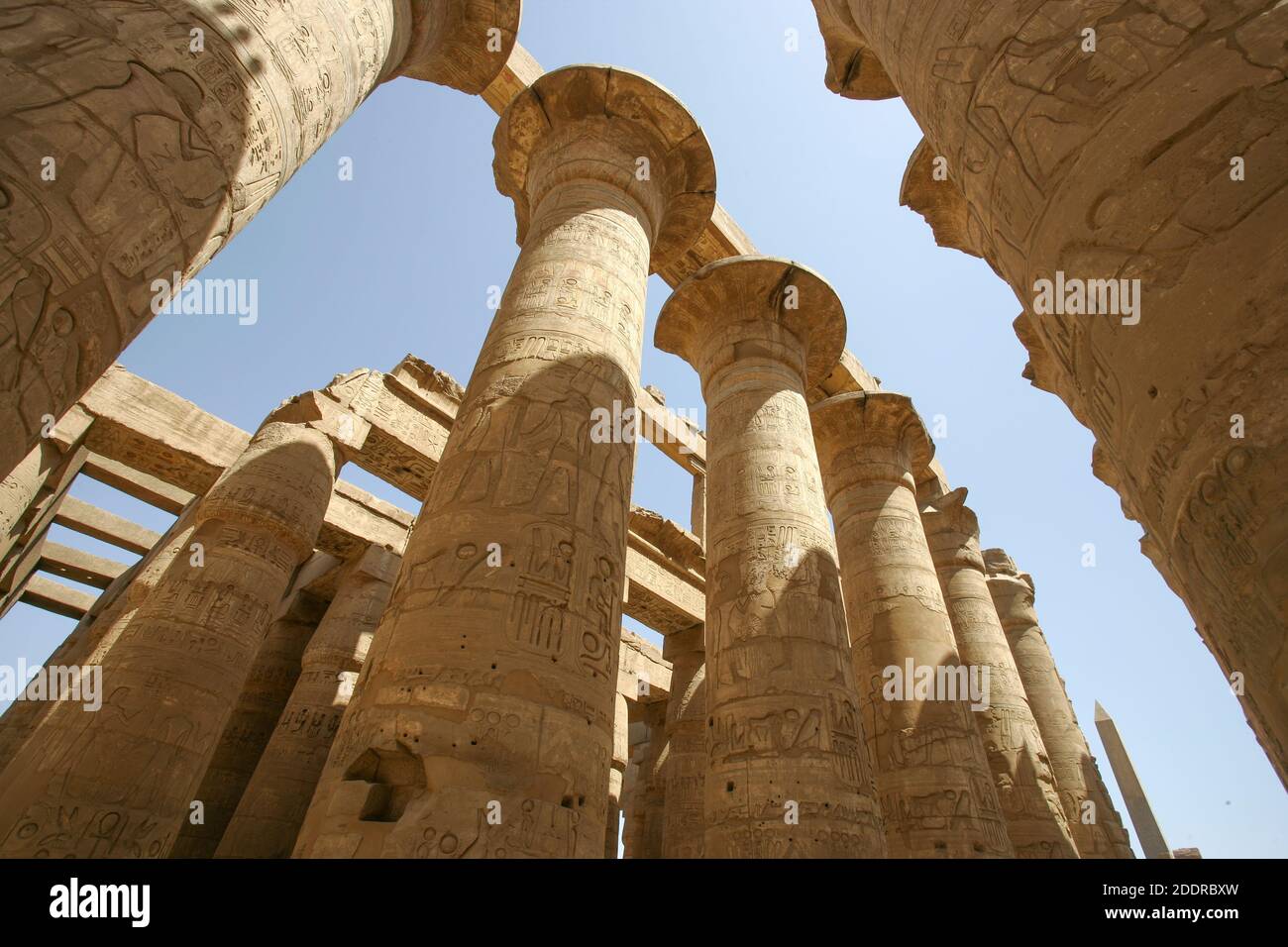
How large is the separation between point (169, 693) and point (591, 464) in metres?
4.57

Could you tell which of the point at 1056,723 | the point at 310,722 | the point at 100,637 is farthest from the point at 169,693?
the point at 1056,723

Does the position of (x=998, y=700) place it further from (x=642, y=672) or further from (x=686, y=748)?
(x=642, y=672)

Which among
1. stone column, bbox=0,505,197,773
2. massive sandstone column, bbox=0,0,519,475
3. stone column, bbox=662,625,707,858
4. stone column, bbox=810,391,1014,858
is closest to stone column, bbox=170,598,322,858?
stone column, bbox=0,505,197,773

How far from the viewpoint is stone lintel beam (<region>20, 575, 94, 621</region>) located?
1459cm

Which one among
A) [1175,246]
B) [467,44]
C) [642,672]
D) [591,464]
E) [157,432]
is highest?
[467,44]

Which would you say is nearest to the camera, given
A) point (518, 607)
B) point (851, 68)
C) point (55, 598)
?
point (518, 607)

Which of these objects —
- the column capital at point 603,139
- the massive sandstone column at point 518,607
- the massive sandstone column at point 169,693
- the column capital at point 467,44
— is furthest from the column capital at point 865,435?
the massive sandstone column at point 169,693

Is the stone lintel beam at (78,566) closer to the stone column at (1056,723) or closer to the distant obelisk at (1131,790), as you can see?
the stone column at (1056,723)

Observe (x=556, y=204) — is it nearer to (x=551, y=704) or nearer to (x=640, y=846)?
(x=551, y=704)

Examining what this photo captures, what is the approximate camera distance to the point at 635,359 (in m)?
5.51

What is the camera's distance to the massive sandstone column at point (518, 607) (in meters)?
3.00

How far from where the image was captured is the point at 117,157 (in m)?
2.46

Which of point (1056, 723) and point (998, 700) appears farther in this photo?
point (1056, 723)

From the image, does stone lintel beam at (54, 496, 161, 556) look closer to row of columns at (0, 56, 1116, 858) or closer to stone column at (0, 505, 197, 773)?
stone column at (0, 505, 197, 773)
